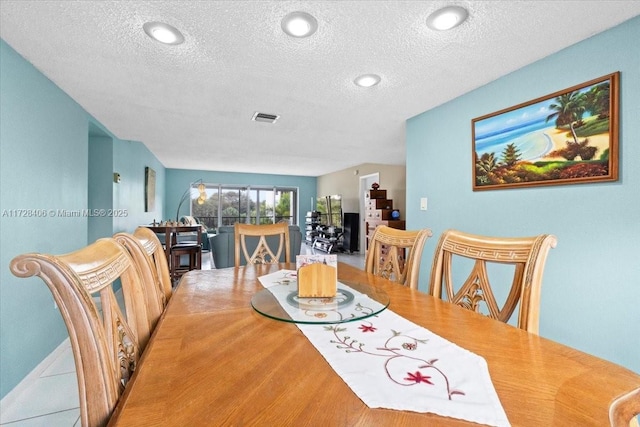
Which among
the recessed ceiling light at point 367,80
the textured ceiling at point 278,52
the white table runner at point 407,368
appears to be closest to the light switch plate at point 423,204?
the textured ceiling at point 278,52

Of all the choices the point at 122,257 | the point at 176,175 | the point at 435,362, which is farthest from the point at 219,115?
the point at 176,175

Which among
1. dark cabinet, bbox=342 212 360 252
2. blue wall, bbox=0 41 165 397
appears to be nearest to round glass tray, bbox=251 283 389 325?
blue wall, bbox=0 41 165 397

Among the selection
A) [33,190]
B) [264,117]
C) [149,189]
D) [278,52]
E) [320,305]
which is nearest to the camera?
[320,305]

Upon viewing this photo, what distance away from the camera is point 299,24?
4.96 ft

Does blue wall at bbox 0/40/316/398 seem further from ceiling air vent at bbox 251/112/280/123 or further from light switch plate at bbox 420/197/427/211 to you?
light switch plate at bbox 420/197/427/211

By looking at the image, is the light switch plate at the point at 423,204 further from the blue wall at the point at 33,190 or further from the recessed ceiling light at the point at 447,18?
the blue wall at the point at 33,190

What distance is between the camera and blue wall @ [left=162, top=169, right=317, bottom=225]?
813 cm

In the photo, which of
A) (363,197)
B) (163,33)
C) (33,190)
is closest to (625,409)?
(163,33)

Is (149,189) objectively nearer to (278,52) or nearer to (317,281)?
(278,52)

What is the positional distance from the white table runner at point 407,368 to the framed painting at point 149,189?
17.5 feet

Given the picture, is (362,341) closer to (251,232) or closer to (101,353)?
(101,353)

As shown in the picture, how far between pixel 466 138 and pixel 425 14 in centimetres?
131

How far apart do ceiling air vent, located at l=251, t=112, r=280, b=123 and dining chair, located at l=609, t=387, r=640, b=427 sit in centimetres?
307

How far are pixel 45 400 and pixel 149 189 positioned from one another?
431 centimetres
